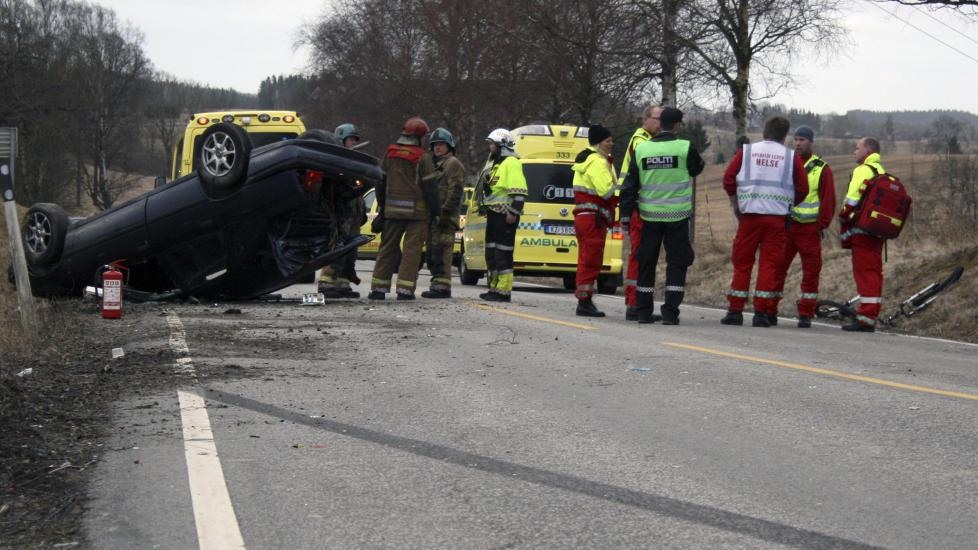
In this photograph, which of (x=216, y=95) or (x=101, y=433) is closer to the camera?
(x=101, y=433)

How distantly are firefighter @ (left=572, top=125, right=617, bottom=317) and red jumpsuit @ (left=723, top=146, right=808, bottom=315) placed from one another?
1.30 m

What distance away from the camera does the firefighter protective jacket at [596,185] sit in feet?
43.3

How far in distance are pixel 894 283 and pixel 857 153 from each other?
9.74ft

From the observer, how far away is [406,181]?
592 inches

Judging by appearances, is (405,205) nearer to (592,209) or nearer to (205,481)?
(592,209)

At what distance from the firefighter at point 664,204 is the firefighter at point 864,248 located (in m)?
1.87

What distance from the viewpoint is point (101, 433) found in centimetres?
619

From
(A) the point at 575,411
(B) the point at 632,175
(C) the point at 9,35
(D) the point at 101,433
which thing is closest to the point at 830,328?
(B) the point at 632,175

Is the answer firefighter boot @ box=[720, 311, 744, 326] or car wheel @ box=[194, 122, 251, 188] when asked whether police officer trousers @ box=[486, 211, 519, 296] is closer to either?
firefighter boot @ box=[720, 311, 744, 326]

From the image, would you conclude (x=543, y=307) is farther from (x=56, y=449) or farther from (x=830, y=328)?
(x=56, y=449)

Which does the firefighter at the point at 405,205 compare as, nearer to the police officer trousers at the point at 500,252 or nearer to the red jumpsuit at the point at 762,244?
the police officer trousers at the point at 500,252

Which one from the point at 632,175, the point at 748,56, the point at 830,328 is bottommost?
the point at 830,328

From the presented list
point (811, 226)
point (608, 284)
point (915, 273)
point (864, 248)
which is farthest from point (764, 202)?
point (608, 284)

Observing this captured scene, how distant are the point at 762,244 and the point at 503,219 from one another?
3.91m
